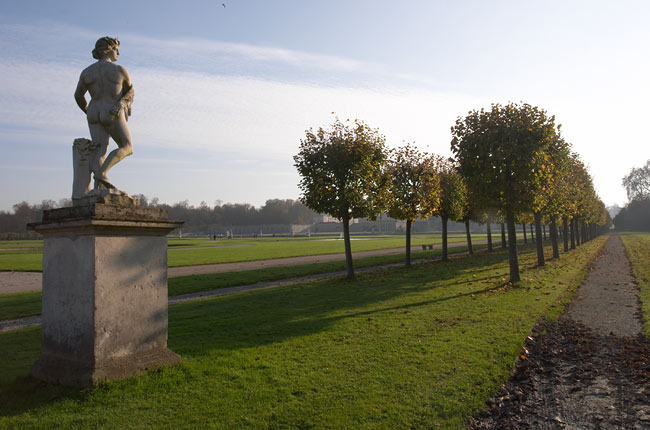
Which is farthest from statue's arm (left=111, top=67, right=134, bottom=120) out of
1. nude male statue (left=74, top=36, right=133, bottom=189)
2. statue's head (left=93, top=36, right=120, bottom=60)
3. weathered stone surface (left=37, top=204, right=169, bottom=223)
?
weathered stone surface (left=37, top=204, right=169, bottom=223)

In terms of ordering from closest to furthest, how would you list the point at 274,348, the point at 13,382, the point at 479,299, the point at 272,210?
1. the point at 13,382
2. the point at 274,348
3. the point at 479,299
4. the point at 272,210

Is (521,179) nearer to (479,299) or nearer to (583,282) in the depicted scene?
(583,282)

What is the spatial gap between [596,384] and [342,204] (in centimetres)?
1150

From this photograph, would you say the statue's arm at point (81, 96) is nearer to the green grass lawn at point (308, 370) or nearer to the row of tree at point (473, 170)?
the green grass lawn at point (308, 370)

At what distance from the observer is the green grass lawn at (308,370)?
4.34 meters

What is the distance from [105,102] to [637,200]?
120120mm

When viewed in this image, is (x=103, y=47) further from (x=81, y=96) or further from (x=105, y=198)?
(x=105, y=198)

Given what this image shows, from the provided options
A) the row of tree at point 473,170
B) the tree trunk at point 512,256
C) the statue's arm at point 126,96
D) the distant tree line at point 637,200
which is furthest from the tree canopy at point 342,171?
the distant tree line at point 637,200

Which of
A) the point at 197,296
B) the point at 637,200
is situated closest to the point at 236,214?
the point at 637,200

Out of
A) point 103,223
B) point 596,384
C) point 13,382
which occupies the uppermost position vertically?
point 103,223

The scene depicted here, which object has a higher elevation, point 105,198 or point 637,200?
point 637,200

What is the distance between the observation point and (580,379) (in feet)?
18.8

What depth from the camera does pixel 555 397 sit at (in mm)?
5121

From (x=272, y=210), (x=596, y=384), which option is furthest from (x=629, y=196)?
(x=596, y=384)
